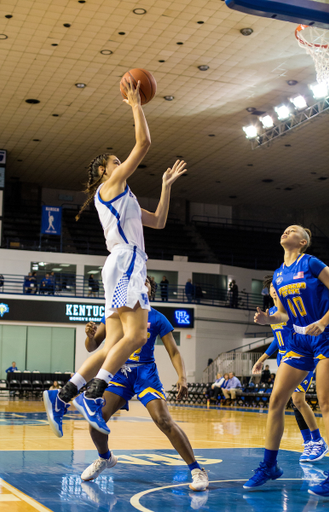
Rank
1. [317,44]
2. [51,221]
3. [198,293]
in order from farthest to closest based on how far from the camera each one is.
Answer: [198,293] < [51,221] < [317,44]

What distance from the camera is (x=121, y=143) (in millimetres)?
26094

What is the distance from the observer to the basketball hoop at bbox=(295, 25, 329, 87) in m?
13.5

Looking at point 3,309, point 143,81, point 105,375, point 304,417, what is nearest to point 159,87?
point 3,309

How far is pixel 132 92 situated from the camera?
4.38 metres

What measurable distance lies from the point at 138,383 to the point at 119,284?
54.6 inches

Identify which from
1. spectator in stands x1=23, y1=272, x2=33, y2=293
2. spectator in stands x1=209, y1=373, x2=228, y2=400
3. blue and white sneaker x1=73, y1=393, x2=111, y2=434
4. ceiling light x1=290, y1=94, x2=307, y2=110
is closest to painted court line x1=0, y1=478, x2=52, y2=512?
blue and white sneaker x1=73, y1=393, x2=111, y2=434

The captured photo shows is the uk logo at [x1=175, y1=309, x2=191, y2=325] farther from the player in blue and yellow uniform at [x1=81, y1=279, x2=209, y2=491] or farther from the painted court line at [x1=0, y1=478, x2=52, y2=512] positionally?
the painted court line at [x1=0, y1=478, x2=52, y2=512]

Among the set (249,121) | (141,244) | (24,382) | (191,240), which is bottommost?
(24,382)

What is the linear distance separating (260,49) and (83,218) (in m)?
16.8

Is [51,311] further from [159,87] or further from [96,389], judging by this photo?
[96,389]

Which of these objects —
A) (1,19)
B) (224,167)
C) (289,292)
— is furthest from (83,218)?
(289,292)

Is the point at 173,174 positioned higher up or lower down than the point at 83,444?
higher up

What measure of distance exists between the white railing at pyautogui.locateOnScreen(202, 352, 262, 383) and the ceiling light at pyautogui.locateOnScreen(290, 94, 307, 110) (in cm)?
1038

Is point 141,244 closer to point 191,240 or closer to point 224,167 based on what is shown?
point 224,167
